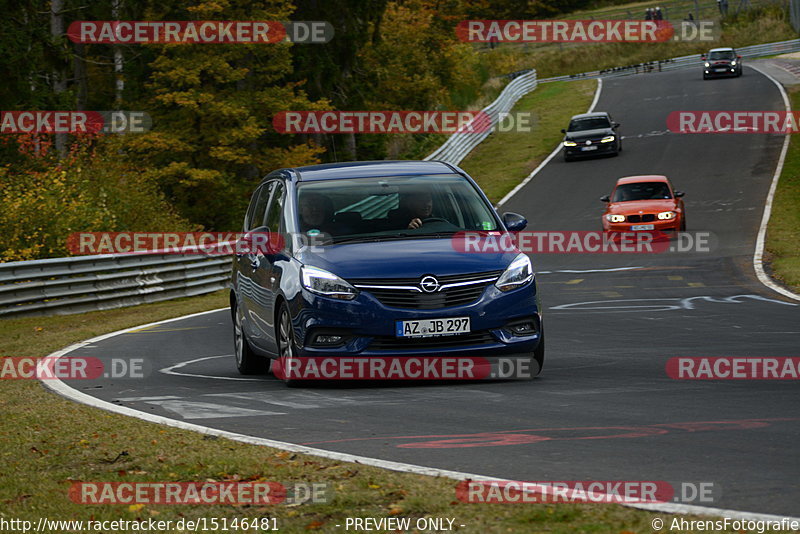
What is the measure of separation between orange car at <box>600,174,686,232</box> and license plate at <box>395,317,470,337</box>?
2250 centimetres

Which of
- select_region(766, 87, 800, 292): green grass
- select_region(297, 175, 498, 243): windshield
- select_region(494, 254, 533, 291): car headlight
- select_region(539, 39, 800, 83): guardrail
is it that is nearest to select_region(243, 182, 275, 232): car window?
select_region(297, 175, 498, 243): windshield

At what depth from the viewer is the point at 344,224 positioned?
35.9 ft

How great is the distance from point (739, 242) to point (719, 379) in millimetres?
21471

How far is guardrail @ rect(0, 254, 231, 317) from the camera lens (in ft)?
71.0

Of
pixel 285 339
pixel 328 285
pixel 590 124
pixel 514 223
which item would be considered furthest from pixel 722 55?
pixel 328 285

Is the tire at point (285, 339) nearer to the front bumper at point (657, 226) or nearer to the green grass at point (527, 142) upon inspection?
the front bumper at point (657, 226)

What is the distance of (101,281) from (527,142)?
37104 mm

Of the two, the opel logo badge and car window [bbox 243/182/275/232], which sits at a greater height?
car window [bbox 243/182/275/232]

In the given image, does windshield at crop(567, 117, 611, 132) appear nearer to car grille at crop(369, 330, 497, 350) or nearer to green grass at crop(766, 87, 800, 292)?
green grass at crop(766, 87, 800, 292)

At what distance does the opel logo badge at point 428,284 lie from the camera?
9969mm

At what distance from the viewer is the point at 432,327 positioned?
1000 centimetres

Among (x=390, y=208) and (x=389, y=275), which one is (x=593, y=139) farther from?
(x=389, y=275)


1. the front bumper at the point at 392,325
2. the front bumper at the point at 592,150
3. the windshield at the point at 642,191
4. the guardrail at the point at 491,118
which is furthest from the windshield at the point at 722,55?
the front bumper at the point at 392,325

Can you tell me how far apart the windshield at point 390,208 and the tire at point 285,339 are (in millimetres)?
787
